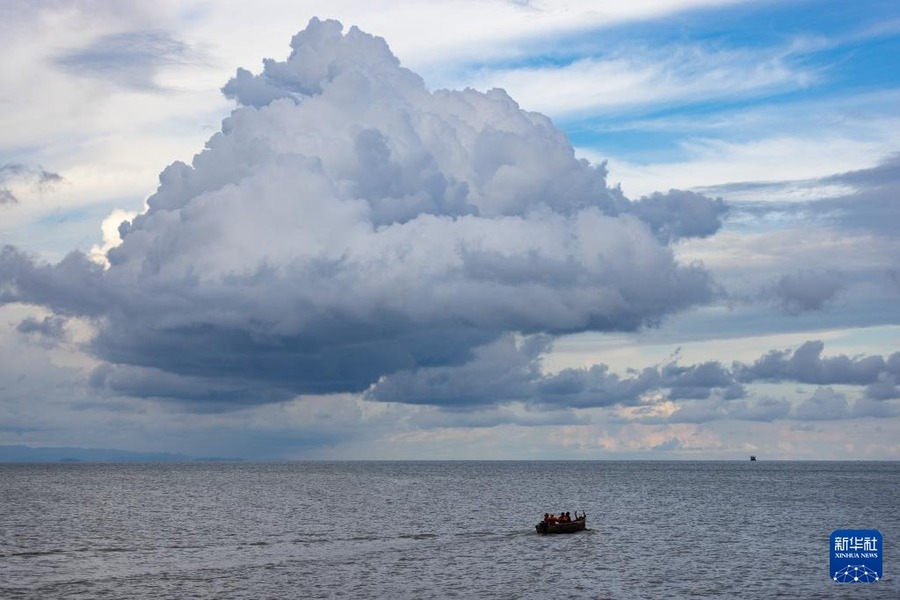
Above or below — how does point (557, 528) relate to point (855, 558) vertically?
below

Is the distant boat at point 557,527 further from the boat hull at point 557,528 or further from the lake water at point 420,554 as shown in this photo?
the lake water at point 420,554

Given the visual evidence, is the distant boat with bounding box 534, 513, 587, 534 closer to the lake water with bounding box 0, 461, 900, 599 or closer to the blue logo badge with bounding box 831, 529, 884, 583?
the lake water with bounding box 0, 461, 900, 599

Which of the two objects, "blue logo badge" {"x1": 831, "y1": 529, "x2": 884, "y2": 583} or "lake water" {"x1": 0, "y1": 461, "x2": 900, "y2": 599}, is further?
"blue logo badge" {"x1": 831, "y1": 529, "x2": 884, "y2": 583}

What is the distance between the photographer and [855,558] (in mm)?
98312

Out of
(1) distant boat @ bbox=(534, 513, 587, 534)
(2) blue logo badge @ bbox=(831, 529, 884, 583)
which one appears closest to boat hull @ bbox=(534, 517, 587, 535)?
(1) distant boat @ bbox=(534, 513, 587, 534)

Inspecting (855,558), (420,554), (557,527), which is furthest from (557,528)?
(855,558)

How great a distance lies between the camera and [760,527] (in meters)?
146

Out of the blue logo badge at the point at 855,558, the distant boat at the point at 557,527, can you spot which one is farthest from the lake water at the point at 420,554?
the distant boat at the point at 557,527

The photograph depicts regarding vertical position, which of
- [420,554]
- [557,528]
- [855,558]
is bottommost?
[420,554]

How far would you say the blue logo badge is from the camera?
9194cm

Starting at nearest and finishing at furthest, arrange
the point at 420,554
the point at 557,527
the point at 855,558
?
the point at 855,558 → the point at 420,554 → the point at 557,527

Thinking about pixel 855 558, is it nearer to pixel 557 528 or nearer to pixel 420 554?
pixel 557 528

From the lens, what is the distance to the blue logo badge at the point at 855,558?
91.9 meters

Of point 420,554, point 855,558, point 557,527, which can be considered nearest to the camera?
point 855,558
